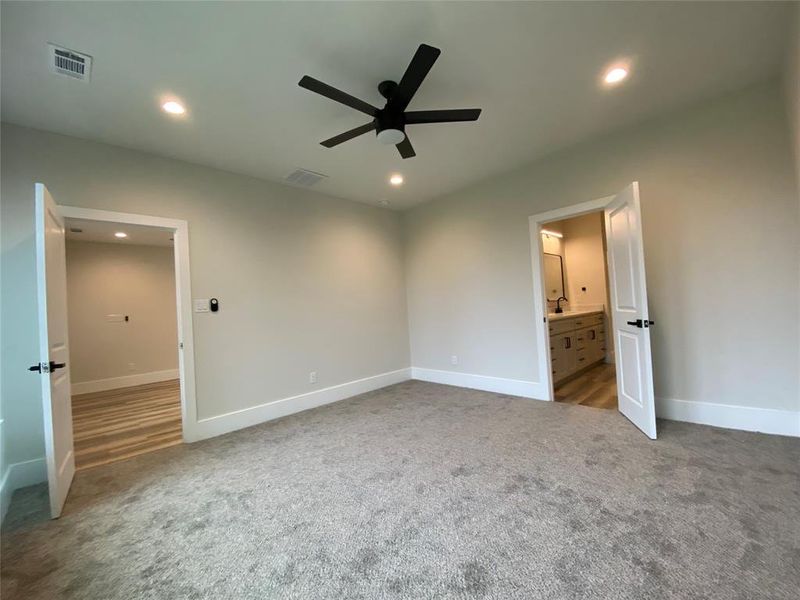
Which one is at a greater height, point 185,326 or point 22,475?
point 185,326

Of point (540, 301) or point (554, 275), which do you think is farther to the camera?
point (554, 275)

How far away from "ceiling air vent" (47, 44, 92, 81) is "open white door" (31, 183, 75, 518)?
2.31 ft

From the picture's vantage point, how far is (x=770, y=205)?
245 centimetres

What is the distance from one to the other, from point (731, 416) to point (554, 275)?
10.6 feet

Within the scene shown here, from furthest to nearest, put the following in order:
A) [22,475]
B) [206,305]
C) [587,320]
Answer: [587,320] < [206,305] < [22,475]

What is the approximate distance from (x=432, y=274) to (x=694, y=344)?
2995mm

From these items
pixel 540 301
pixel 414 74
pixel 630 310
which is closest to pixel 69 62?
pixel 414 74

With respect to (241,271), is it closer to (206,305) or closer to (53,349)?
(206,305)

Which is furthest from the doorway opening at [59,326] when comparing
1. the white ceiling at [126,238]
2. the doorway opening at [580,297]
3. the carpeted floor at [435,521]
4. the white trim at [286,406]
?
the doorway opening at [580,297]

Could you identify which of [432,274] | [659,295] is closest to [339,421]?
[432,274]

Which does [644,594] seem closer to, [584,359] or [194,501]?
[194,501]

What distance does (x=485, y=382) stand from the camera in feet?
13.7

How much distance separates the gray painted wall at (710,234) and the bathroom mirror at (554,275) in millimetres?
1907

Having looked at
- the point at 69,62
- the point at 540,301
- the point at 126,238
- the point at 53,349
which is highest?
the point at 69,62
